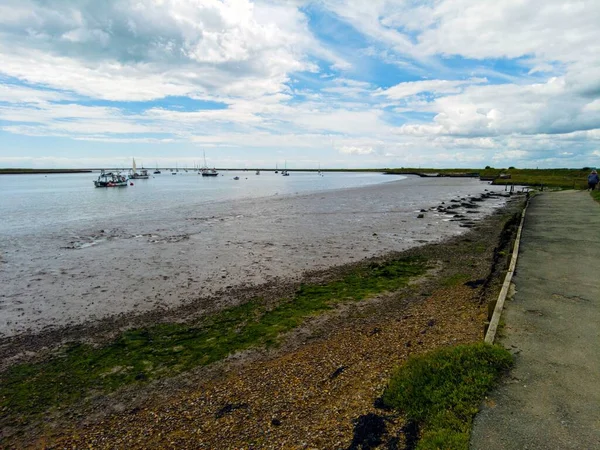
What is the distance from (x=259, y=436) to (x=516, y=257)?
561 inches

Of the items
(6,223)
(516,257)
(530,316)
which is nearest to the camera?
(530,316)

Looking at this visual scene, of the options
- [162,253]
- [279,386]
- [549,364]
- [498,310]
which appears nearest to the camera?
[549,364]

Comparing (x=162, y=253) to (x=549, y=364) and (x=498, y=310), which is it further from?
(x=549, y=364)

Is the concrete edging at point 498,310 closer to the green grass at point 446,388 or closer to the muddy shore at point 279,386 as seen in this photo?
the green grass at point 446,388

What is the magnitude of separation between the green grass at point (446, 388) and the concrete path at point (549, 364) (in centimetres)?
24

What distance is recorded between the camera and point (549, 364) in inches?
293

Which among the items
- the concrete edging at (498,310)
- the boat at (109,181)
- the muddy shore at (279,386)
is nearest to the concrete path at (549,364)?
the concrete edging at (498,310)

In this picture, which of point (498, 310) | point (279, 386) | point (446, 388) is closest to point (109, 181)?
point (279, 386)

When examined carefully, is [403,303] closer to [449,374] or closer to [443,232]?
[449,374]

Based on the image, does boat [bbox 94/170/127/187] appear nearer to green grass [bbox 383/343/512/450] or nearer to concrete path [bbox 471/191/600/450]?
concrete path [bbox 471/191/600/450]

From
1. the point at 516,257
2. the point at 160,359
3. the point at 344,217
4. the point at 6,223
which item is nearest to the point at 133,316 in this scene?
the point at 160,359

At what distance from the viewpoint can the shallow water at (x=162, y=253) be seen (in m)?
16.1

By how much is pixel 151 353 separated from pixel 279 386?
15.9 ft

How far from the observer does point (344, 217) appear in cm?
4406
